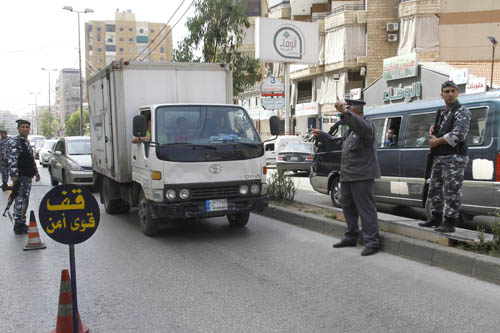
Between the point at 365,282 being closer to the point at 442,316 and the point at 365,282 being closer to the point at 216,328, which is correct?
the point at 442,316

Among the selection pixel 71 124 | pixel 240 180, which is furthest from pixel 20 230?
pixel 71 124

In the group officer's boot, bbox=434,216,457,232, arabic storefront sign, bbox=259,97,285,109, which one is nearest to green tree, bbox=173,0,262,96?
arabic storefront sign, bbox=259,97,285,109

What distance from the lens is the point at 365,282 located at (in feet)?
16.1

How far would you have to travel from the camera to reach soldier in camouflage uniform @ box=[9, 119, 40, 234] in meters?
7.38

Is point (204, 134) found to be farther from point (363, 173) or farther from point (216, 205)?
point (363, 173)

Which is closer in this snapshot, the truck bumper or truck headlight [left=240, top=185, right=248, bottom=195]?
the truck bumper

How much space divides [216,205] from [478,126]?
3.88 meters

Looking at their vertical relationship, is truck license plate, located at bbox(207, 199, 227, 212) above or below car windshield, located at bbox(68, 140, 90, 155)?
below

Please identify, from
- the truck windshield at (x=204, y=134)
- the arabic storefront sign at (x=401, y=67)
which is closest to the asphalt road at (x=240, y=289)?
the truck windshield at (x=204, y=134)

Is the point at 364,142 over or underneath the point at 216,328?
over

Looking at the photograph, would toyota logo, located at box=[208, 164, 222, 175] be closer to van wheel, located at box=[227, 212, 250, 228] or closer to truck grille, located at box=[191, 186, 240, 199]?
truck grille, located at box=[191, 186, 240, 199]

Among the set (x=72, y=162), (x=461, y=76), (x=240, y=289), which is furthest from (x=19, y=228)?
(x=461, y=76)

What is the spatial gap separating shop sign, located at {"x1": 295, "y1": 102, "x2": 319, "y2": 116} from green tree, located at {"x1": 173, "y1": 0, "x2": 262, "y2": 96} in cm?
1981

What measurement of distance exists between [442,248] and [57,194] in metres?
4.16
